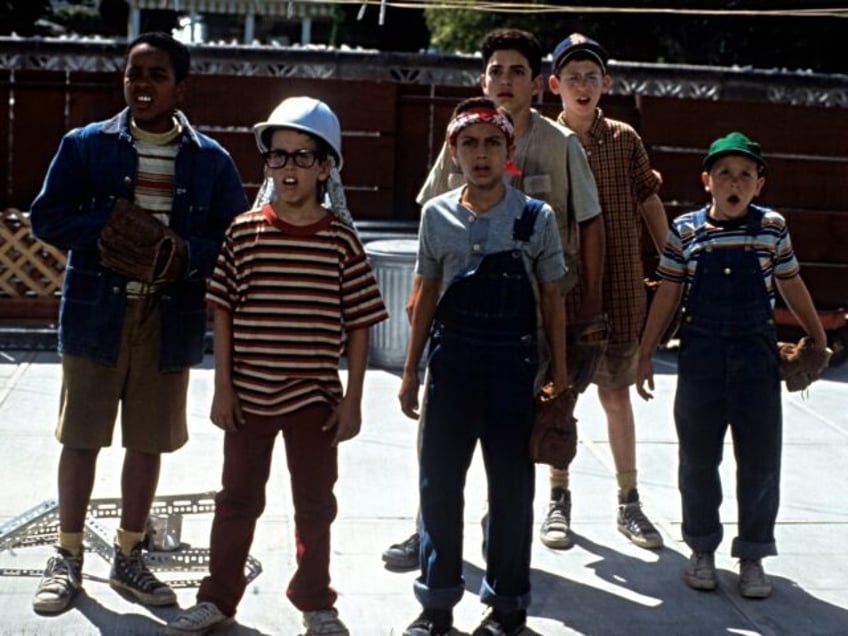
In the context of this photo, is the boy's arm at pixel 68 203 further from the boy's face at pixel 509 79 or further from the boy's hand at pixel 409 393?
the boy's face at pixel 509 79

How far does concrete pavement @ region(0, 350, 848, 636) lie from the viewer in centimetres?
525

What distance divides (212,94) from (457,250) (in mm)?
8166

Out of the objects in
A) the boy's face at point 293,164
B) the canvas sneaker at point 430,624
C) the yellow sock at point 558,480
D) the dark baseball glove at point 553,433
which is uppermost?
the boy's face at point 293,164

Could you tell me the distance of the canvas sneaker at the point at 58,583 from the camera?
200 inches

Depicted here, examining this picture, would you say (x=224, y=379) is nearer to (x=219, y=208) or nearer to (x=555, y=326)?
(x=219, y=208)

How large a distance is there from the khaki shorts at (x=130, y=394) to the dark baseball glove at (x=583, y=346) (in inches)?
57.3

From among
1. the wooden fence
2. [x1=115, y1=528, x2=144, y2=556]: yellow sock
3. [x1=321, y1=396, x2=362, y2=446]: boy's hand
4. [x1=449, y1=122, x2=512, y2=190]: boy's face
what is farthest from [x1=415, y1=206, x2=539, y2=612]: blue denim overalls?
the wooden fence

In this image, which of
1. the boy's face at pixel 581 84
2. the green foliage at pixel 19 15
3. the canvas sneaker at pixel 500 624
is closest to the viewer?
the canvas sneaker at pixel 500 624

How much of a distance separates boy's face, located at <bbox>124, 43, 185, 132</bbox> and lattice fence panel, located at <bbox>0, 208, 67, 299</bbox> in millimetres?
6241

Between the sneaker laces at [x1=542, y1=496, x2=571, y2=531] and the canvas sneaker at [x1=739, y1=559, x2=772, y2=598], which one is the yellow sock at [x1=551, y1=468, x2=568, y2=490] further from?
the canvas sneaker at [x1=739, y1=559, x2=772, y2=598]

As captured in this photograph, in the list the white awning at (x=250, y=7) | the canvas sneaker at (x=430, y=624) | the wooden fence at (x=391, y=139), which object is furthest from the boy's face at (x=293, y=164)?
the white awning at (x=250, y=7)

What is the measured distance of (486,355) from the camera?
4828 millimetres

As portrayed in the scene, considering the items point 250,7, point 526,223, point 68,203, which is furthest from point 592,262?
point 250,7

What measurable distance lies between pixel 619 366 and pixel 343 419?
177 centimetres
